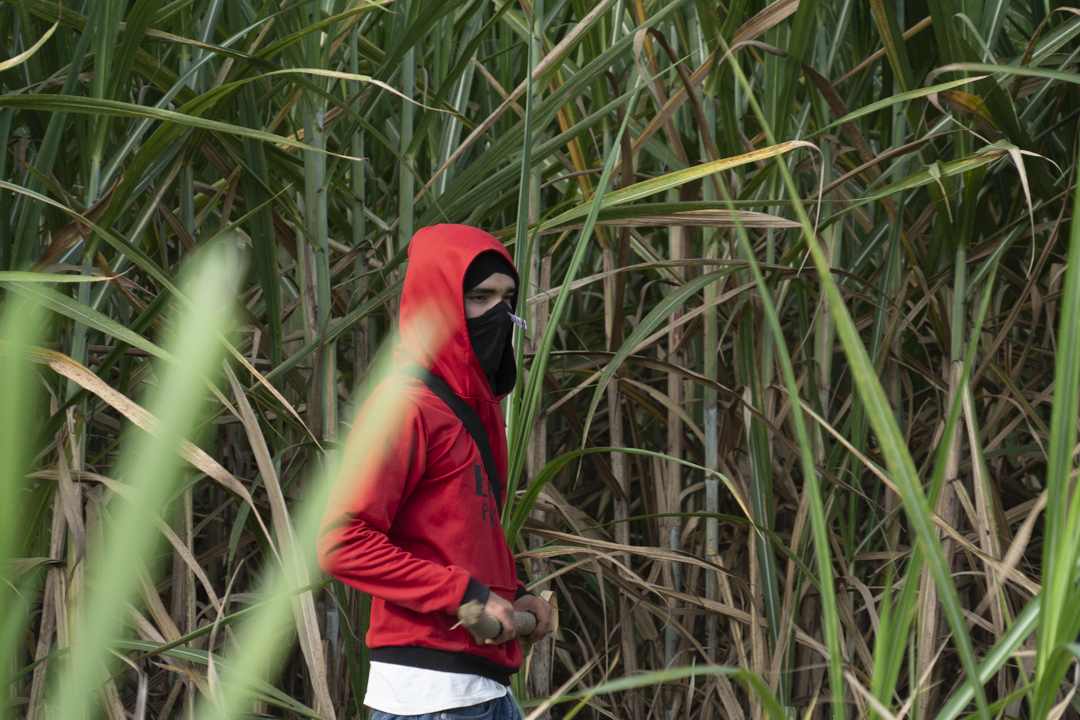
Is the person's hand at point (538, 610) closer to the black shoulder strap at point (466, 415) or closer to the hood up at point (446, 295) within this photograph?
the black shoulder strap at point (466, 415)

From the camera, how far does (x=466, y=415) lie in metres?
1.16

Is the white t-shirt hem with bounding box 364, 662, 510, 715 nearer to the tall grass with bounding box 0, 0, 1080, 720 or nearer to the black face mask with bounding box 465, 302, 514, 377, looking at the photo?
the tall grass with bounding box 0, 0, 1080, 720

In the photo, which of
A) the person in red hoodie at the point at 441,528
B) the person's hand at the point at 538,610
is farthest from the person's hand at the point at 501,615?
the person's hand at the point at 538,610

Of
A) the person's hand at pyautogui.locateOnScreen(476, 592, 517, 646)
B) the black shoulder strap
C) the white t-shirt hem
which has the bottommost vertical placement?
the white t-shirt hem

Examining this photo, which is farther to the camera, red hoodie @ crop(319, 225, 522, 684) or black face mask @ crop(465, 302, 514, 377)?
black face mask @ crop(465, 302, 514, 377)

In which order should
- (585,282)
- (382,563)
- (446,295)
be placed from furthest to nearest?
(585,282) → (446,295) → (382,563)

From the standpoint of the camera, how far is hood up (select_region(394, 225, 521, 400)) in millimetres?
1109

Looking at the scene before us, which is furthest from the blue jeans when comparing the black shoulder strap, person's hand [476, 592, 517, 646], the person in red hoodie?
the black shoulder strap

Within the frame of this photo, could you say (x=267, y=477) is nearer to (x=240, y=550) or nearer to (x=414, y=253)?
(x=414, y=253)

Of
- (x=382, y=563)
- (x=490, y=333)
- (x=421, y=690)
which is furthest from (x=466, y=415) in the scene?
(x=421, y=690)

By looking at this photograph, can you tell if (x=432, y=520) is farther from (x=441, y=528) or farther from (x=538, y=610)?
(x=538, y=610)

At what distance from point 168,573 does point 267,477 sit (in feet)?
Answer: 3.36

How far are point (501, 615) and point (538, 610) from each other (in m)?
0.14

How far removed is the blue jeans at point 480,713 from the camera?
3.40 ft
